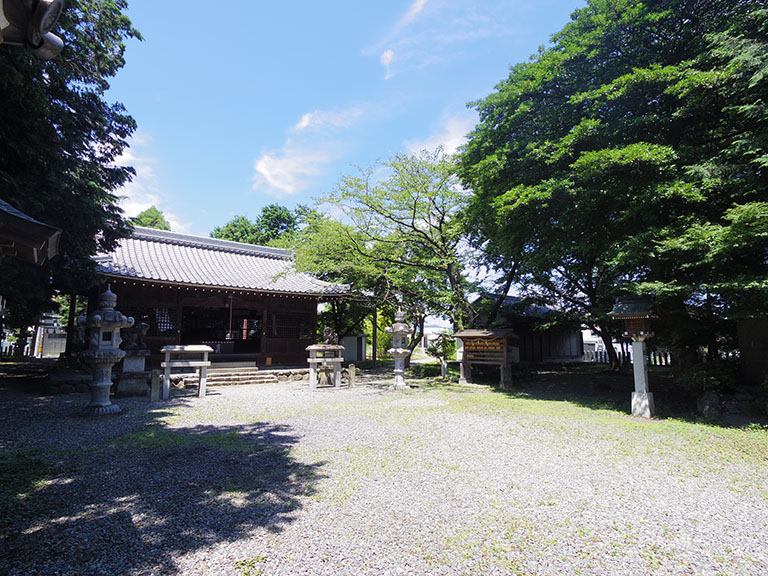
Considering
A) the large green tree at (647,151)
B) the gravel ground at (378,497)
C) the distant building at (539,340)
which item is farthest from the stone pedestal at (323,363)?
the distant building at (539,340)

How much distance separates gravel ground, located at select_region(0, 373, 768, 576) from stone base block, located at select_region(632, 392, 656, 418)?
778 millimetres

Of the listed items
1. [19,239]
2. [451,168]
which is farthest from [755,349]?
[19,239]

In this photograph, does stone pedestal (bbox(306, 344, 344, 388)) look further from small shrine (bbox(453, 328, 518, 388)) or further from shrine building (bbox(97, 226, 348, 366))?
small shrine (bbox(453, 328, 518, 388))

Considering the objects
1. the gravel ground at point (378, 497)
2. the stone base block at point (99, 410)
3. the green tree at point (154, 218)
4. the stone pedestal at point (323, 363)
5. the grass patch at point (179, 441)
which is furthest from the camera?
the green tree at point (154, 218)

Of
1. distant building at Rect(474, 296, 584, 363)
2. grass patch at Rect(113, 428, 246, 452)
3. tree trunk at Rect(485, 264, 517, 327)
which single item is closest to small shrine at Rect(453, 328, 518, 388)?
tree trunk at Rect(485, 264, 517, 327)

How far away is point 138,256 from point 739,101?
1706cm

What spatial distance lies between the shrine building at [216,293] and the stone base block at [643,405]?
10.2 meters

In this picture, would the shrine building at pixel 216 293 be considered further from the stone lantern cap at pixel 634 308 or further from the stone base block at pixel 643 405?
the stone base block at pixel 643 405

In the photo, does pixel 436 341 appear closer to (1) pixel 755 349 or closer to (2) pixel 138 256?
(1) pixel 755 349

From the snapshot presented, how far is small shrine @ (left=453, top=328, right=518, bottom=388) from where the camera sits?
1263cm

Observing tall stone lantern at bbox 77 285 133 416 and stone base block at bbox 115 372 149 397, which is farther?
stone base block at bbox 115 372 149 397

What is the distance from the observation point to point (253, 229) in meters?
33.7

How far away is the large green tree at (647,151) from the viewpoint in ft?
22.0

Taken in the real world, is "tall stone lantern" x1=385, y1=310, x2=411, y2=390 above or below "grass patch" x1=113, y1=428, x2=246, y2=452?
above
